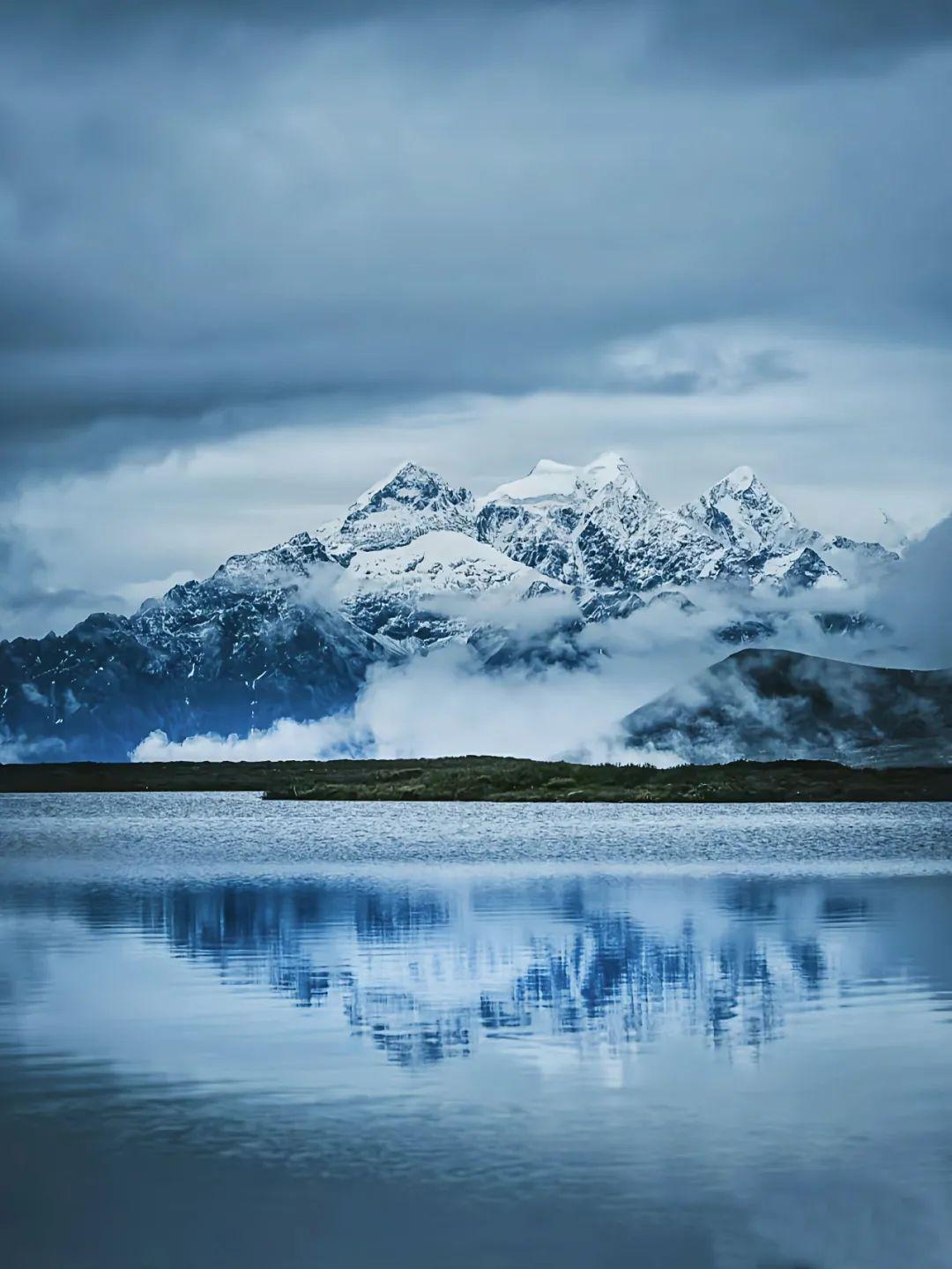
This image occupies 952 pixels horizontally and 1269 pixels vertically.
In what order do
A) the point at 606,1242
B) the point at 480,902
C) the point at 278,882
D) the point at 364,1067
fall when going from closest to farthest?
the point at 606,1242, the point at 364,1067, the point at 480,902, the point at 278,882

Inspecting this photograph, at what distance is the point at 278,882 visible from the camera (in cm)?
9075

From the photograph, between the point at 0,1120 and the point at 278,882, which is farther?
the point at 278,882

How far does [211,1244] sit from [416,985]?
24.6 meters

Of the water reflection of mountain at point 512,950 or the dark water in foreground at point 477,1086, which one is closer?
the dark water in foreground at point 477,1086

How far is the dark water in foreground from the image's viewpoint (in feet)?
75.8

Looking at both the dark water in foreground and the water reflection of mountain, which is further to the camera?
the water reflection of mountain

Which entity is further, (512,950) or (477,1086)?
(512,950)

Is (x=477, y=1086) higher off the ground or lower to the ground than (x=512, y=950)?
lower

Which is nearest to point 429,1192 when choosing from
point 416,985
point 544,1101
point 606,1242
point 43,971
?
point 606,1242

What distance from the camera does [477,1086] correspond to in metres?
32.6

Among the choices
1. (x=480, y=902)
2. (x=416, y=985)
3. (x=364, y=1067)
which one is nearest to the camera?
(x=364, y=1067)

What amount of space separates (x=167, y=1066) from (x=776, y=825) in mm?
155089

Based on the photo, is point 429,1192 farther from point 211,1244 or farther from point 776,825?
point 776,825

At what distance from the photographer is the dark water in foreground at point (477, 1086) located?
23094 mm
